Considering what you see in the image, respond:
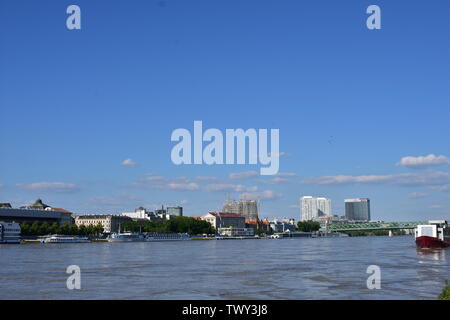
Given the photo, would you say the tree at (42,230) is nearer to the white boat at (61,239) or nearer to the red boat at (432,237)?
the white boat at (61,239)

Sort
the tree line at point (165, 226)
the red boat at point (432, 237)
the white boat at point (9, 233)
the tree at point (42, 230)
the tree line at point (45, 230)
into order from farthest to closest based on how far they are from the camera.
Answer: the tree line at point (165, 226)
the tree at point (42, 230)
the tree line at point (45, 230)
the white boat at point (9, 233)
the red boat at point (432, 237)

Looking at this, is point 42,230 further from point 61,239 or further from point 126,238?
point 126,238

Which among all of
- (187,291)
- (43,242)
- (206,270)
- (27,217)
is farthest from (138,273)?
(27,217)

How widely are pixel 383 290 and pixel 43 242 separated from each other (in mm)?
116821

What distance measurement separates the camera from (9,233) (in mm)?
121688

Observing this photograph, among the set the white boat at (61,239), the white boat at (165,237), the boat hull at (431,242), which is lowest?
the white boat at (165,237)

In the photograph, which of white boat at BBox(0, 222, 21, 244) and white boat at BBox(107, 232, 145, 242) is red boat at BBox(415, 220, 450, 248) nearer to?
white boat at BBox(107, 232, 145, 242)

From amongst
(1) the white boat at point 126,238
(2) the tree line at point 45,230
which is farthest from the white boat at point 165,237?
(2) the tree line at point 45,230

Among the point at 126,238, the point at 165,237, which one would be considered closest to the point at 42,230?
the point at 126,238

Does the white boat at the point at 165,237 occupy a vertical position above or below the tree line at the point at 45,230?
below

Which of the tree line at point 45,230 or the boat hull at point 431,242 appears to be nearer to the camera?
the boat hull at point 431,242

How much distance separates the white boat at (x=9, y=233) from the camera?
11919 cm
